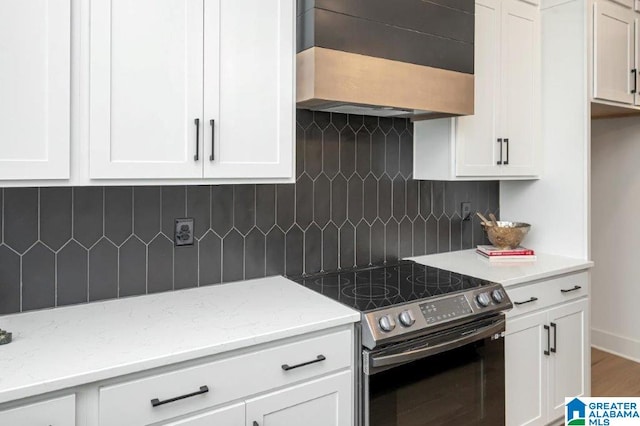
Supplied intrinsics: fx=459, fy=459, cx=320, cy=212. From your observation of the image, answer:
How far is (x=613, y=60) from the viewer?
261cm

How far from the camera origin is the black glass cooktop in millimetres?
1773

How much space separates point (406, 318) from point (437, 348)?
18 cm

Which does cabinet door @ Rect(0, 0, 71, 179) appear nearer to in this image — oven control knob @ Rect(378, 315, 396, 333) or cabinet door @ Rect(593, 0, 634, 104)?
oven control knob @ Rect(378, 315, 396, 333)

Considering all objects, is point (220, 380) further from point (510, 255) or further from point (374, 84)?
point (510, 255)

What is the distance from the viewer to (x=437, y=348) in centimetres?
172

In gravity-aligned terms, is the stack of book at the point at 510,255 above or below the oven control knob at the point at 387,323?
above

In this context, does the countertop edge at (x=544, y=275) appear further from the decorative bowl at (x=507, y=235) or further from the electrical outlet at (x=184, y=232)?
the electrical outlet at (x=184, y=232)

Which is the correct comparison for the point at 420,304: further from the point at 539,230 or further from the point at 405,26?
the point at 539,230

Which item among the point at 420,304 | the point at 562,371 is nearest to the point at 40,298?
the point at 420,304

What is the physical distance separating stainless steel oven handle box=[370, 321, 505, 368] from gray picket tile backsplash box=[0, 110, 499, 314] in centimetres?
70

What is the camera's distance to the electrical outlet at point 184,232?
6.12 ft

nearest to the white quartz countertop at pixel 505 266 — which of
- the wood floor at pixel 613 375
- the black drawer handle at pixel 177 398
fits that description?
the wood floor at pixel 613 375

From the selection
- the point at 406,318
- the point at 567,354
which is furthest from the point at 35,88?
the point at 567,354

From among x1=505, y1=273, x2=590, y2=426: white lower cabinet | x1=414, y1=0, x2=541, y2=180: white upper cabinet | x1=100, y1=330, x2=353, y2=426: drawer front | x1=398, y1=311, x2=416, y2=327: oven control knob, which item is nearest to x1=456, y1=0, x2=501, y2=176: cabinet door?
x1=414, y1=0, x2=541, y2=180: white upper cabinet
